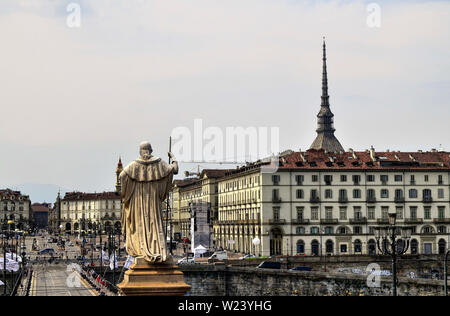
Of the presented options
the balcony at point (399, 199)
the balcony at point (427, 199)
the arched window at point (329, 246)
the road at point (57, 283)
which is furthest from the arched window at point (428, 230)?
the road at point (57, 283)

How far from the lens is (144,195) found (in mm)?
16812

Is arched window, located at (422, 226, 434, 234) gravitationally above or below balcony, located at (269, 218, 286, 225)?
below

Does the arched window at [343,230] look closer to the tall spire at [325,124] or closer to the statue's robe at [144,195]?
the tall spire at [325,124]

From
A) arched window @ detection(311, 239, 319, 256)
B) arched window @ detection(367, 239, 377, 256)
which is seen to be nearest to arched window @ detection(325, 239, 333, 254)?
arched window @ detection(311, 239, 319, 256)

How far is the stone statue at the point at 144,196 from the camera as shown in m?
16.7

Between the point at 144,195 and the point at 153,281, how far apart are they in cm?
185

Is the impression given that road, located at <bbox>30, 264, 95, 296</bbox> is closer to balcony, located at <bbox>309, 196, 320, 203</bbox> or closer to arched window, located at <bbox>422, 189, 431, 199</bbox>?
balcony, located at <bbox>309, 196, 320, 203</bbox>

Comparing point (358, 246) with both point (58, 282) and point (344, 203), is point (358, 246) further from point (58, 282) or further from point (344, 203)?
point (58, 282)

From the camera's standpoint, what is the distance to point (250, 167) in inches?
4429

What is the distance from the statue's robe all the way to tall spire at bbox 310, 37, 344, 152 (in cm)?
14861

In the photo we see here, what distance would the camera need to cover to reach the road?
64.2 m

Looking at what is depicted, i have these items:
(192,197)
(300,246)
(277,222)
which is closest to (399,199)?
(300,246)

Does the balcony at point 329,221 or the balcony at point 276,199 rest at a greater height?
the balcony at point 276,199

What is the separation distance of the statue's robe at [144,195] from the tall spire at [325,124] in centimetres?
14861
